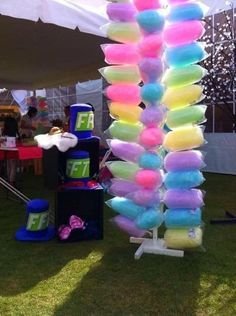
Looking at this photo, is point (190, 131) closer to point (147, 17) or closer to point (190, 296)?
point (147, 17)

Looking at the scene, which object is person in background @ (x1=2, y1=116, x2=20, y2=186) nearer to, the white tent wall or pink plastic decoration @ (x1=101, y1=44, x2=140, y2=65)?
pink plastic decoration @ (x1=101, y1=44, x2=140, y2=65)

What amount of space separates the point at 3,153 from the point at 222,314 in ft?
12.2

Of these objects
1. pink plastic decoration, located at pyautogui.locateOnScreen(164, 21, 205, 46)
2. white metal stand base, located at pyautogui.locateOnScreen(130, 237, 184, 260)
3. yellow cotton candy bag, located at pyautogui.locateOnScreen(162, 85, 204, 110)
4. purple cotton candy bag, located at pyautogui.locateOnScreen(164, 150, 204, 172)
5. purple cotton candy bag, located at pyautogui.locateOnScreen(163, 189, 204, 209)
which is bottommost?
white metal stand base, located at pyautogui.locateOnScreen(130, 237, 184, 260)

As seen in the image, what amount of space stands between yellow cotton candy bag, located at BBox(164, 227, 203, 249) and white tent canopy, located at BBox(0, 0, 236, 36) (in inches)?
93.9

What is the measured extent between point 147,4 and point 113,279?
2062 mm

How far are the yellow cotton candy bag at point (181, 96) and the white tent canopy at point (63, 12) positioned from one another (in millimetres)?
1636

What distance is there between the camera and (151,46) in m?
3.06

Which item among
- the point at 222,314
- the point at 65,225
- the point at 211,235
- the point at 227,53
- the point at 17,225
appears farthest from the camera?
the point at 227,53

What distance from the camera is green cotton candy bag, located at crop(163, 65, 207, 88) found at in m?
3.12

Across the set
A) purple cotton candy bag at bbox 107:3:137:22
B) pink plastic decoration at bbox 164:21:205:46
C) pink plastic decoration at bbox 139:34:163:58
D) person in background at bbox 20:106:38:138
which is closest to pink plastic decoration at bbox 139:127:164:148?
pink plastic decoration at bbox 139:34:163:58

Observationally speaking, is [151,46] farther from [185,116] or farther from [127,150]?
[127,150]

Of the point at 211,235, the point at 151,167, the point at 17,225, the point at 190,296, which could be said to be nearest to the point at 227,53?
the point at 211,235

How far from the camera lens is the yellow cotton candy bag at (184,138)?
3154 millimetres

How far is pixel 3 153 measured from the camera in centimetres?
538
